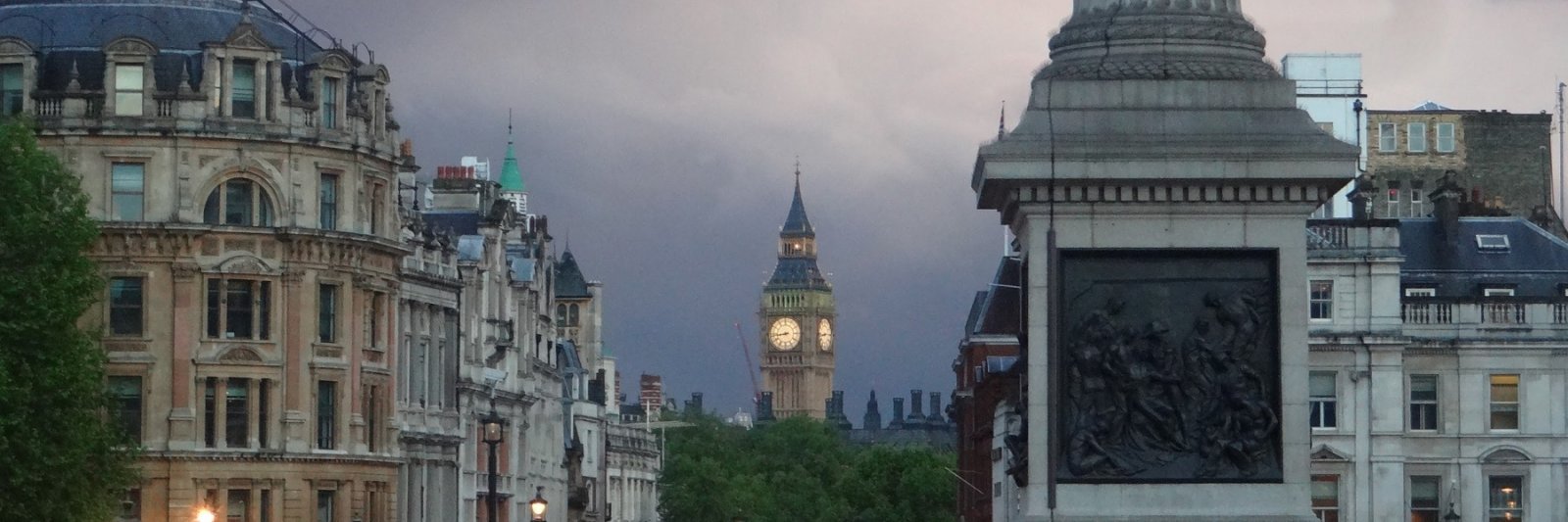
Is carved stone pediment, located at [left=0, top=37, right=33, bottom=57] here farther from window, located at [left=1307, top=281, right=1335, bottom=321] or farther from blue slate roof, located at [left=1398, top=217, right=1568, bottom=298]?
blue slate roof, located at [left=1398, top=217, right=1568, bottom=298]

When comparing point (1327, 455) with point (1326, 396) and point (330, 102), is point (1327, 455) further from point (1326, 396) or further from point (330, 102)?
point (330, 102)

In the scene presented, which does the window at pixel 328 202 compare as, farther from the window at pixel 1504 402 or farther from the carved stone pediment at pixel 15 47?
the window at pixel 1504 402

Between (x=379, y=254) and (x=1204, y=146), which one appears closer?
(x=1204, y=146)

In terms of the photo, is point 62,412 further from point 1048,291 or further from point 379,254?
point 1048,291

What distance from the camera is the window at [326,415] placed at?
269ft

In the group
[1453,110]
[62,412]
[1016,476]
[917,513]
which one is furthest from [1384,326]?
[917,513]

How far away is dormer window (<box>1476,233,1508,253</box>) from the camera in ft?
292

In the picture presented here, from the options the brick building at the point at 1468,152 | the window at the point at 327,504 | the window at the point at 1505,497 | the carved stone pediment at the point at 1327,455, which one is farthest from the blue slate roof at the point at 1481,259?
the window at the point at 327,504

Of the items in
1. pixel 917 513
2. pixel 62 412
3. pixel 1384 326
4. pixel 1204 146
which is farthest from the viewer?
pixel 917 513

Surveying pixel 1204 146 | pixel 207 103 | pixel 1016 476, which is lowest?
pixel 1016 476

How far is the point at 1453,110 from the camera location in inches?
4198

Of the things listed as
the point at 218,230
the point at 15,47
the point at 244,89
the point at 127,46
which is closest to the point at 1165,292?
the point at 218,230

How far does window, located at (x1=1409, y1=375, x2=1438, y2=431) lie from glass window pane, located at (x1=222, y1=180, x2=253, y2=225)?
27.1 metres

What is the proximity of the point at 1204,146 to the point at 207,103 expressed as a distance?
142 feet
